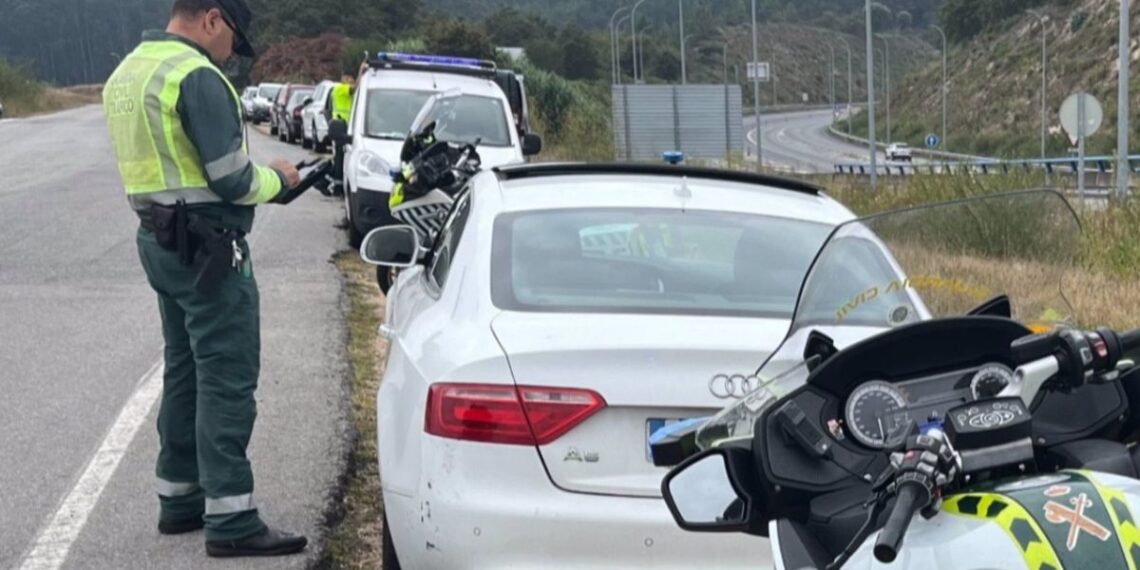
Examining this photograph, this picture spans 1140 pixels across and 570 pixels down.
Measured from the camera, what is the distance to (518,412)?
3709mm

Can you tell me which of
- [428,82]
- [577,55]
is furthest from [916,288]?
[577,55]

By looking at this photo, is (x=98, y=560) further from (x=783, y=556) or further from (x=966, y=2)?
(x=966, y=2)

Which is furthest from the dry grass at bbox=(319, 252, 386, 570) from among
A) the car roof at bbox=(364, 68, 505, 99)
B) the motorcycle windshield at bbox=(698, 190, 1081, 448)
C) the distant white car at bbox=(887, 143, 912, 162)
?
the distant white car at bbox=(887, 143, 912, 162)

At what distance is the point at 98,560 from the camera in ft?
16.2

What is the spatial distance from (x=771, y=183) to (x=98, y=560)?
115 inches

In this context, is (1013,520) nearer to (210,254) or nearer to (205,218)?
(210,254)

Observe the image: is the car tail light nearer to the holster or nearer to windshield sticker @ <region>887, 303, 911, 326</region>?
windshield sticker @ <region>887, 303, 911, 326</region>

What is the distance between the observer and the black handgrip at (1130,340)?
2.17 metres

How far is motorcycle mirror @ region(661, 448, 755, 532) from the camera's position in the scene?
2266 millimetres

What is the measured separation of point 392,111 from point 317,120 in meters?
14.9

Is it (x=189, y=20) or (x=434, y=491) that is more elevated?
(x=189, y=20)

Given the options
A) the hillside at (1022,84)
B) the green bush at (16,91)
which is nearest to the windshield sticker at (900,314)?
the hillside at (1022,84)

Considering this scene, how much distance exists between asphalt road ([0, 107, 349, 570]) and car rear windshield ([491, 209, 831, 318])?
1459mm

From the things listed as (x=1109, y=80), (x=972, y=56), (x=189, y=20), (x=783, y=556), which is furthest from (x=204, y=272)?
(x=972, y=56)
